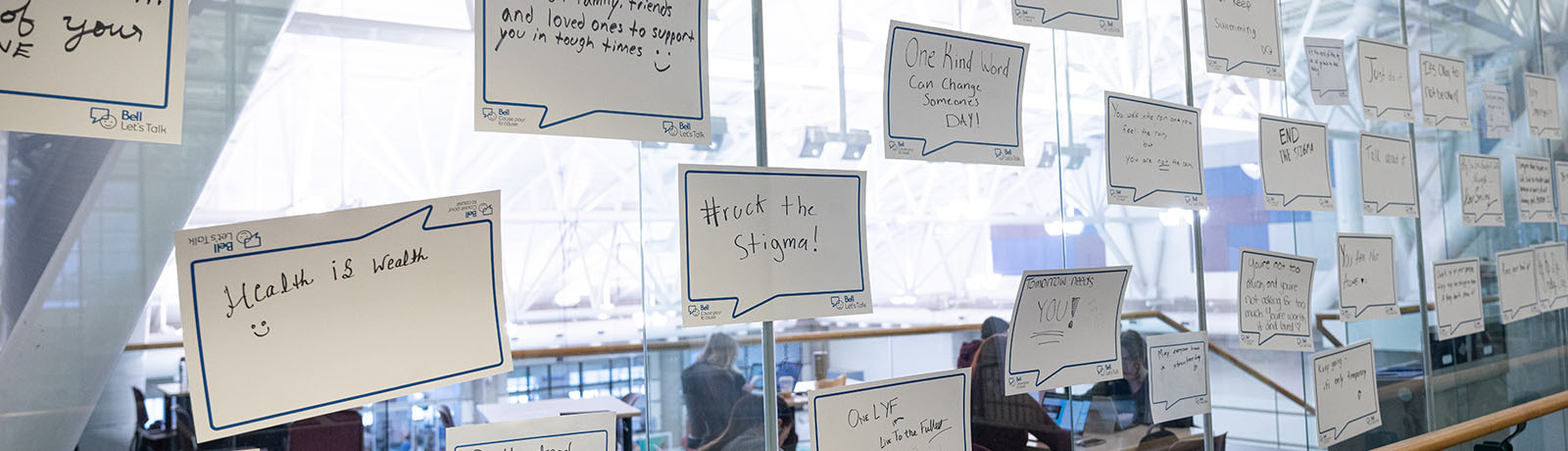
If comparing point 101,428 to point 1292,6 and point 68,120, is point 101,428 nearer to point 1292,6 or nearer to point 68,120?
point 68,120

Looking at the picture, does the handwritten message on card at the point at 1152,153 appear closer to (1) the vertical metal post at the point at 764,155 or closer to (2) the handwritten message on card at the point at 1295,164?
(2) the handwritten message on card at the point at 1295,164

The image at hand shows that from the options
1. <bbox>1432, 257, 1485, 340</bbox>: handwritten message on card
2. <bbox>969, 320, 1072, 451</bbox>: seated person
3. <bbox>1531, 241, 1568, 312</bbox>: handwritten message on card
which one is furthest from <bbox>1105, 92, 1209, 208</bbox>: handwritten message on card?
<bbox>1531, 241, 1568, 312</bbox>: handwritten message on card

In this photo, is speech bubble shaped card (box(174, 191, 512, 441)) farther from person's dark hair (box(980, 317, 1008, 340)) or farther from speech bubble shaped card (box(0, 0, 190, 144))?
person's dark hair (box(980, 317, 1008, 340))

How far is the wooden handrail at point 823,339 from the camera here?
129 cm

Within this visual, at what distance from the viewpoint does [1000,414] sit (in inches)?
61.9

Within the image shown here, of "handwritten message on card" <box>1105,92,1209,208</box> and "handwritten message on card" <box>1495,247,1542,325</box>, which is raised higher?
"handwritten message on card" <box>1105,92,1209,208</box>

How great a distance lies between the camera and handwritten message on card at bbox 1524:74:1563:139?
102 inches

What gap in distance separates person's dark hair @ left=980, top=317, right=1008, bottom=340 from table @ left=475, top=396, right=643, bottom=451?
594mm

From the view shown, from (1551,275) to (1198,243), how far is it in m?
1.57

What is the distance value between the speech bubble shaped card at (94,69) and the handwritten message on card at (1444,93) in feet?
8.14

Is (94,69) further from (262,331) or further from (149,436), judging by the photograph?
(149,436)

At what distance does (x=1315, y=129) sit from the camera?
193 centimetres

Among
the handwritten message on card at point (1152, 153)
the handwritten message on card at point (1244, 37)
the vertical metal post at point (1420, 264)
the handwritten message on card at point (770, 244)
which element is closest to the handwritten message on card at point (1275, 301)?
the handwritten message on card at point (1152, 153)

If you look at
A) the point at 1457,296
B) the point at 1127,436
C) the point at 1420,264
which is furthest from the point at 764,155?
the point at 1457,296
